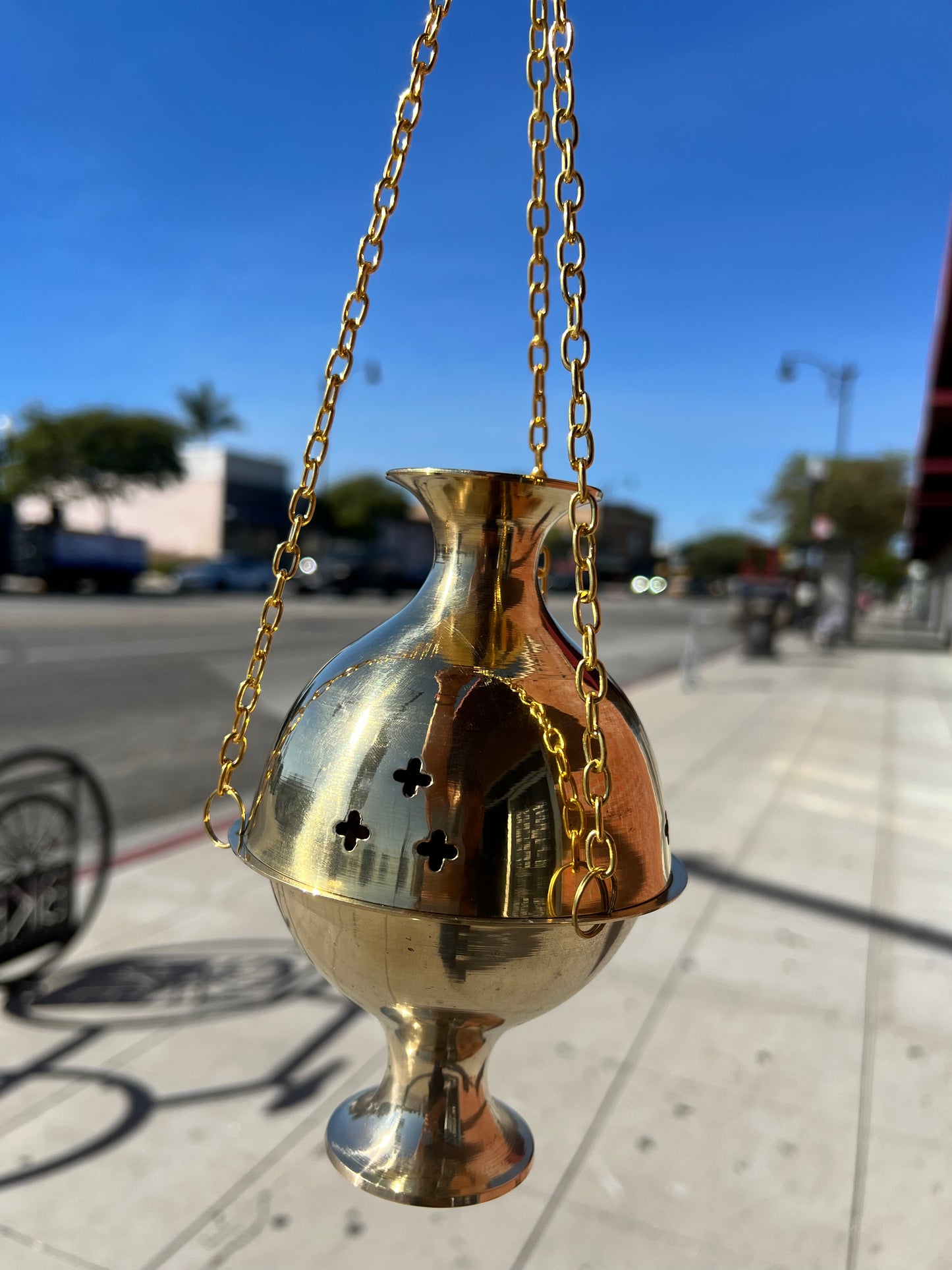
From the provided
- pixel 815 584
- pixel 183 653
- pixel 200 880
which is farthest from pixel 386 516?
pixel 200 880

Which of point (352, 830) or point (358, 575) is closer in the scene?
point (352, 830)

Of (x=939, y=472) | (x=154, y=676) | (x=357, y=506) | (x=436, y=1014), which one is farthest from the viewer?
(x=357, y=506)

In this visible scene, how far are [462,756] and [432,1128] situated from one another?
1.47 ft

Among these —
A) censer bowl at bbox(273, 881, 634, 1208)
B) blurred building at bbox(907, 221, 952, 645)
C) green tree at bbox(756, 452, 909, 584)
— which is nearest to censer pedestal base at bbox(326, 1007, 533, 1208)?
censer bowl at bbox(273, 881, 634, 1208)

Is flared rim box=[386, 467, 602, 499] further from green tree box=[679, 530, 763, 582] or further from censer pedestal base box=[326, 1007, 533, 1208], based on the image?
green tree box=[679, 530, 763, 582]

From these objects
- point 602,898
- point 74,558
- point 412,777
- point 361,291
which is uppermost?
point 361,291

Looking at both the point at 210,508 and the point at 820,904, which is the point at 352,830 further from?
the point at 210,508

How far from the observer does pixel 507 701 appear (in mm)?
950

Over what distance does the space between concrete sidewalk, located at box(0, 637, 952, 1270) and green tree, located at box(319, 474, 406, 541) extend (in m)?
47.8

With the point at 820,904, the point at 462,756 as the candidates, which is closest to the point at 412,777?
the point at 462,756

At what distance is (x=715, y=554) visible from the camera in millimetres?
77000

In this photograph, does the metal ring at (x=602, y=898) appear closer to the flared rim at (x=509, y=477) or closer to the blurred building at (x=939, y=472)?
the flared rim at (x=509, y=477)

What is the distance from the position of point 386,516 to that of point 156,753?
4759 cm

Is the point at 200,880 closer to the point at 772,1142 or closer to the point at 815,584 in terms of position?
the point at 772,1142
